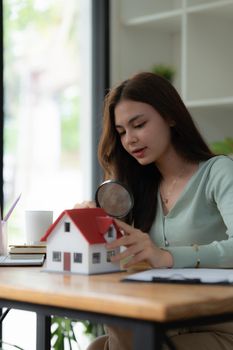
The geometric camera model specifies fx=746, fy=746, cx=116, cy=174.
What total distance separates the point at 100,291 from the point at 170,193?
0.91 meters

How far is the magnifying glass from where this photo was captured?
77.2 inches

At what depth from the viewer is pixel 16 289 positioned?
159 centimetres

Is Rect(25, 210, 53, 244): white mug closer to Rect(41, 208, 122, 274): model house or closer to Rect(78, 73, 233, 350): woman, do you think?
Rect(78, 73, 233, 350): woman

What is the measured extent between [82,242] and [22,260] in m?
0.37

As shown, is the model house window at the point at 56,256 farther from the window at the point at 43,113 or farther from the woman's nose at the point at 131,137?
the window at the point at 43,113

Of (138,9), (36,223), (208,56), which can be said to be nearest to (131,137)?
(36,223)

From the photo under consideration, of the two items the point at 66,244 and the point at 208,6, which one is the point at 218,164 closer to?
the point at 66,244

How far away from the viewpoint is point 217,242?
1.95 metres

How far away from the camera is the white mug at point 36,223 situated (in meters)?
2.29

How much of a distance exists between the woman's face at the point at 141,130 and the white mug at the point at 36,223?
327 mm

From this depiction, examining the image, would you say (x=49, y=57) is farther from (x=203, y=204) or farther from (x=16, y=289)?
(x=16, y=289)

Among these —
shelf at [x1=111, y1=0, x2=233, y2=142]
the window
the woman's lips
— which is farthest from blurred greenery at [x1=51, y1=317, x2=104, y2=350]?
the window

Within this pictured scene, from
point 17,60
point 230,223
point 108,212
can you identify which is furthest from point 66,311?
point 17,60

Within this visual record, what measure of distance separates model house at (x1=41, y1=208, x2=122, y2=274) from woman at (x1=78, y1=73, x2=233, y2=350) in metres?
0.21
